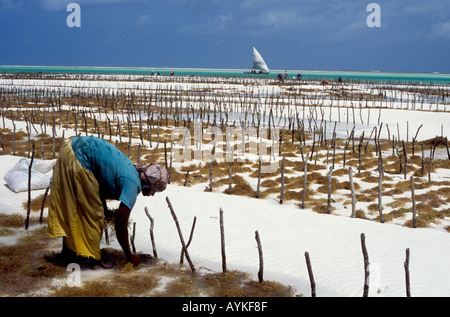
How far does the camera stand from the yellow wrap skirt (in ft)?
11.6

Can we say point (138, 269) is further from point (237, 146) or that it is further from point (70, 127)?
point (70, 127)

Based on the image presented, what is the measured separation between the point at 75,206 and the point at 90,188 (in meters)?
0.24

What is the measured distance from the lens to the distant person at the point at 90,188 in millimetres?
3494

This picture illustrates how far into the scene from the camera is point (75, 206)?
359 centimetres
